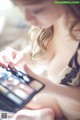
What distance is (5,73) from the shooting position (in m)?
0.91

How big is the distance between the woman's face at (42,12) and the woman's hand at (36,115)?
0.27 m

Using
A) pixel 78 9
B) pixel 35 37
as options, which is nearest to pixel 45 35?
pixel 35 37

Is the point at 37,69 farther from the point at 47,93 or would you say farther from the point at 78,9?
the point at 78,9

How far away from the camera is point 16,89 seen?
89cm

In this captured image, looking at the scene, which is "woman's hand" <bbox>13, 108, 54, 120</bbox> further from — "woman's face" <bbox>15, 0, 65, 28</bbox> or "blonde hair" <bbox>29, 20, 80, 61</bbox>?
"woman's face" <bbox>15, 0, 65, 28</bbox>

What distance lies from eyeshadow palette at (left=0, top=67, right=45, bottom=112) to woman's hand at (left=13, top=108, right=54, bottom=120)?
28mm

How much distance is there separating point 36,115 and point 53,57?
0.64 ft

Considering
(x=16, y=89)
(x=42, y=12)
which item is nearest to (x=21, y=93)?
(x=16, y=89)

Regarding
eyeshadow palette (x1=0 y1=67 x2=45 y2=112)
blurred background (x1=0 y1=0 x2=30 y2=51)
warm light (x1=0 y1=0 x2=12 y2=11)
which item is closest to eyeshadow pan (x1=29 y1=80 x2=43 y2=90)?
eyeshadow palette (x1=0 y1=67 x2=45 y2=112)

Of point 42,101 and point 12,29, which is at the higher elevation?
point 12,29

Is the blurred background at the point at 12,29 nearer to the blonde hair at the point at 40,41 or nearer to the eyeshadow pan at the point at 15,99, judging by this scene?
the blonde hair at the point at 40,41

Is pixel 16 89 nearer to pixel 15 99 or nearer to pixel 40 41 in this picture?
pixel 15 99

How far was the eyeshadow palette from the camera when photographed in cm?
88

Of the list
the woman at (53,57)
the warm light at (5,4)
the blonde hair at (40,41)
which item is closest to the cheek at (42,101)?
the woman at (53,57)
